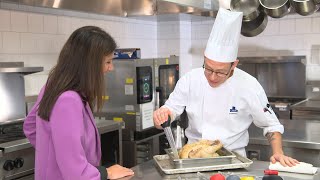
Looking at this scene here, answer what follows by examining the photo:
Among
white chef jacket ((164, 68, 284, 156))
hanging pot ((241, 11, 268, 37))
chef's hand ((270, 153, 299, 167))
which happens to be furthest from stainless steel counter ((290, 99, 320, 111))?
chef's hand ((270, 153, 299, 167))

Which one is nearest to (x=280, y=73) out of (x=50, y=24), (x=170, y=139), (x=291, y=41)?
(x=291, y=41)

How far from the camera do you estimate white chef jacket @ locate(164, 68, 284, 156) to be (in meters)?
2.23

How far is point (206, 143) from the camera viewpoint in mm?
1912

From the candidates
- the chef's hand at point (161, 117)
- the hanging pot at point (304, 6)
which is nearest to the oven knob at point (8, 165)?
the chef's hand at point (161, 117)

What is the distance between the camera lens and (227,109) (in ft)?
7.46

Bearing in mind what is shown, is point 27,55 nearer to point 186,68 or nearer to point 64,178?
point 64,178

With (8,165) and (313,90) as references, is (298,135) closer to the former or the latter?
(8,165)

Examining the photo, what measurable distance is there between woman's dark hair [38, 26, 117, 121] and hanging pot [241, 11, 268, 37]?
183 centimetres

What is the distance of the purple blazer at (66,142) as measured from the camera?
160cm

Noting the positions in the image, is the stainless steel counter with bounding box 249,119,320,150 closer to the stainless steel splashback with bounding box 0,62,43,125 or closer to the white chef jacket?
the white chef jacket

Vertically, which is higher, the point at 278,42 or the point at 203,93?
the point at 278,42

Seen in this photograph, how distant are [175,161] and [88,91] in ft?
1.63

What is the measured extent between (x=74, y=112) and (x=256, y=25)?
6.85ft

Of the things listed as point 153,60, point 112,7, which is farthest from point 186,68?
point 112,7
